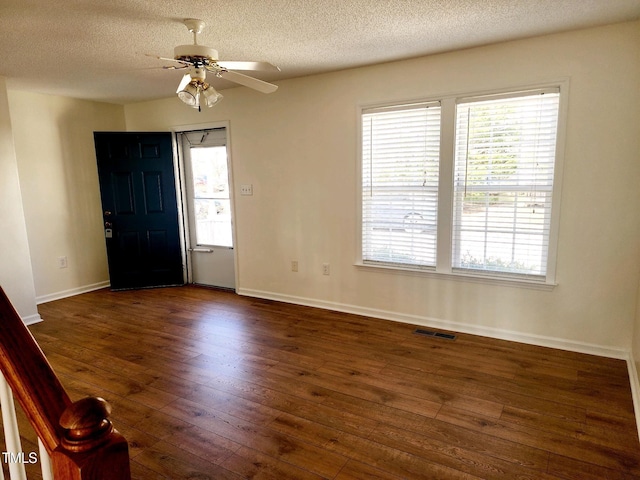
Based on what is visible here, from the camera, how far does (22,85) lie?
415cm

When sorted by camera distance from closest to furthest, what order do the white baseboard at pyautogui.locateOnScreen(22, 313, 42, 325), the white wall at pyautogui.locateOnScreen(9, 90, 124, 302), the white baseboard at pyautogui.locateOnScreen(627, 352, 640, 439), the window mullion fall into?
the white baseboard at pyautogui.locateOnScreen(627, 352, 640, 439), the window mullion, the white baseboard at pyautogui.locateOnScreen(22, 313, 42, 325), the white wall at pyautogui.locateOnScreen(9, 90, 124, 302)

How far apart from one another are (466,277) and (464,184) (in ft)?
2.71

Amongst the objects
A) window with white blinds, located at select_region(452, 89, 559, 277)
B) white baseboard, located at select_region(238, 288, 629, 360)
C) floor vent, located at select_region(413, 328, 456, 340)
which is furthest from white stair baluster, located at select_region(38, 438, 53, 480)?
white baseboard, located at select_region(238, 288, 629, 360)

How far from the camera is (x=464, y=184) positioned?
339 cm

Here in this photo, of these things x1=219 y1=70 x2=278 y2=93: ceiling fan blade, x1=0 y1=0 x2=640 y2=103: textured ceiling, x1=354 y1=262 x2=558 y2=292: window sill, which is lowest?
x1=354 y1=262 x2=558 y2=292: window sill

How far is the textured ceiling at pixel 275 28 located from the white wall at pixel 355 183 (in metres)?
0.21

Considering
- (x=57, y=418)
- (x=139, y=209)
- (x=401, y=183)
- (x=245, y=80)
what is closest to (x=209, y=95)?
(x=245, y=80)

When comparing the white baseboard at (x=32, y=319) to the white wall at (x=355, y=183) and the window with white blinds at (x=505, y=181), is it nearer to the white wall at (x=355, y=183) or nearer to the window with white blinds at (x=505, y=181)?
the white wall at (x=355, y=183)

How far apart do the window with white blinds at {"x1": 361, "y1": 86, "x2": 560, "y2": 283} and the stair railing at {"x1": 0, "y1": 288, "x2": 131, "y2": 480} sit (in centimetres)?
324

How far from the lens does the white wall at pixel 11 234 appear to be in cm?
372

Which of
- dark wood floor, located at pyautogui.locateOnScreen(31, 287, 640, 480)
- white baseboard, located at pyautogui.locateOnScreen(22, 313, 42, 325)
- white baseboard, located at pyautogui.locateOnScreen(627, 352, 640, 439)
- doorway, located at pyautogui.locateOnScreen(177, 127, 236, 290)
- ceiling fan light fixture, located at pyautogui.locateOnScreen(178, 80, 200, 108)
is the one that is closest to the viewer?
dark wood floor, located at pyautogui.locateOnScreen(31, 287, 640, 480)

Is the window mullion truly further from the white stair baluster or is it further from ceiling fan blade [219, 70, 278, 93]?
the white stair baluster

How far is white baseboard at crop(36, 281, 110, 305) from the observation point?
15.4 feet

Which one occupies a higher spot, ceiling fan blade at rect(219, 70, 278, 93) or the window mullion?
ceiling fan blade at rect(219, 70, 278, 93)
